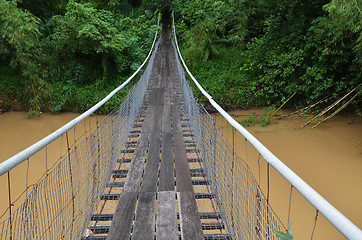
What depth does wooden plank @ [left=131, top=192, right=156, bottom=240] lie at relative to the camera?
5.65 feet

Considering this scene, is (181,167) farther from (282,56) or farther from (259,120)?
(282,56)

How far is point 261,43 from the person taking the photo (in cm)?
805

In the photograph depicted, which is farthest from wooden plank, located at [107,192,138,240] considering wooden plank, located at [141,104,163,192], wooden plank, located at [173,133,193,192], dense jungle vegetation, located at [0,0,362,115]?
dense jungle vegetation, located at [0,0,362,115]

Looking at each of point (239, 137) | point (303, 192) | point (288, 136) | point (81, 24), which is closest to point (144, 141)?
point (303, 192)

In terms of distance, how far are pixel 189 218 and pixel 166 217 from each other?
168mm

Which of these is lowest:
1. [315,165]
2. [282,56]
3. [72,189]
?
[315,165]

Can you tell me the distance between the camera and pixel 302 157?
4953 mm

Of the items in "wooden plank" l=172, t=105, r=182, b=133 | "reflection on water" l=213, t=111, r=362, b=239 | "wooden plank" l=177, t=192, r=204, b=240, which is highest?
"wooden plank" l=172, t=105, r=182, b=133

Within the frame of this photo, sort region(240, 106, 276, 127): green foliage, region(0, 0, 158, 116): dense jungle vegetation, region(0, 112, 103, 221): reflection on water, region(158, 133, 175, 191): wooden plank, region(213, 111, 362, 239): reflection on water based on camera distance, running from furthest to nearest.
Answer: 1. region(0, 0, 158, 116): dense jungle vegetation
2. region(240, 106, 276, 127): green foliage
3. region(0, 112, 103, 221): reflection on water
4. region(213, 111, 362, 239): reflection on water
5. region(158, 133, 175, 191): wooden plank

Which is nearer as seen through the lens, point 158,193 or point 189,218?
point 189,218

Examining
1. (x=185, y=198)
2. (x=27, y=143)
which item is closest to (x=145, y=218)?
(x=185, y=198)

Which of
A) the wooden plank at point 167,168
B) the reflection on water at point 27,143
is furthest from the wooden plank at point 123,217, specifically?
the reflection on water at point 27,143

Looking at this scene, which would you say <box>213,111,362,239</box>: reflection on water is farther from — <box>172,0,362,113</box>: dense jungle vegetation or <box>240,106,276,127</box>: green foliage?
<box>172,0,362,113</box>: dense jungle vegetation

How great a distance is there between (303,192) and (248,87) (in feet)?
23.0
